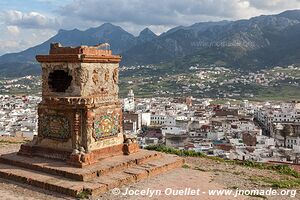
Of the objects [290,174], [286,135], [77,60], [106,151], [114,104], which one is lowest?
[286,135]

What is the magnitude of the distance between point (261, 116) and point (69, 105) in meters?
67.2

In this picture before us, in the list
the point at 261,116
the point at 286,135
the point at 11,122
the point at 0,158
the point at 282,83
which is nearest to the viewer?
the point at 0,158

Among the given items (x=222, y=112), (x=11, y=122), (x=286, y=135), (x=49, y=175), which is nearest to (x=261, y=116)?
(x=222, y=112)

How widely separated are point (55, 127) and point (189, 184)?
438cm

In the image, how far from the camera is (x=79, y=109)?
37.8ft

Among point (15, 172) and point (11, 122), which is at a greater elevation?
point (15, 172)

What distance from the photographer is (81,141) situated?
11555 mm

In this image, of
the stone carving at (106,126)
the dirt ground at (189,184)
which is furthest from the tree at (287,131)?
the stone carving at (106,126)

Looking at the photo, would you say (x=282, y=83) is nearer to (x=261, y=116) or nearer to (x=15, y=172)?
(x=261, y=116)

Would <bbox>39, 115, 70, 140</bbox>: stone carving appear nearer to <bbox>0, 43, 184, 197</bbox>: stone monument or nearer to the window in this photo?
<bbox>0, 43, 184, 197</bbox>: stone monument

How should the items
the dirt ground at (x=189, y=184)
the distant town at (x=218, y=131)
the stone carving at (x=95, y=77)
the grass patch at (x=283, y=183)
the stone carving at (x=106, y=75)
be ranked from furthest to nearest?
the distant town at (x=218, y=131) → the stone carving at (x=106, y=75) → the stone carving at (x=95, y=77) → the grass patch at (x=283, y=183) → the dirt ground at (x=189, y=184)

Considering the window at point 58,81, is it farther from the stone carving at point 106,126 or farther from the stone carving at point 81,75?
the stone carving at point 106,126

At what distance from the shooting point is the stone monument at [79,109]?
37.8 feet

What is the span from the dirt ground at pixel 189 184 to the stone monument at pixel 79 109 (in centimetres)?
164
